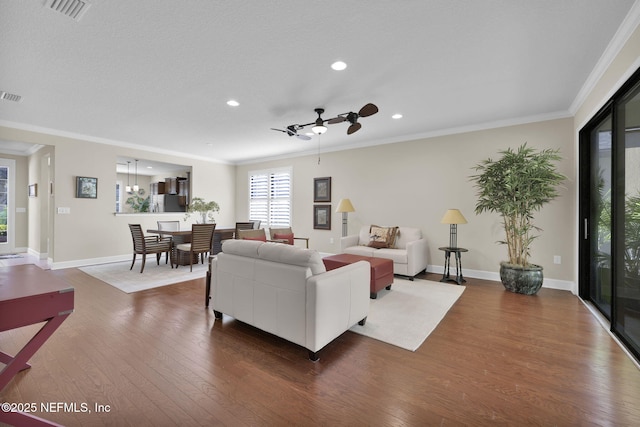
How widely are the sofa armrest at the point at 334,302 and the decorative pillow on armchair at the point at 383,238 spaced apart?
2478 mm

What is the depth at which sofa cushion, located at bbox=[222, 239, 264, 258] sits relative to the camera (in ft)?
8.65

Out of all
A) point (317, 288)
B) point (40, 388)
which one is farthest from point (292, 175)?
point (40, 388)

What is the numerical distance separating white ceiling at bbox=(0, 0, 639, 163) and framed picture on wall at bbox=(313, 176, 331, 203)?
2.26 meters

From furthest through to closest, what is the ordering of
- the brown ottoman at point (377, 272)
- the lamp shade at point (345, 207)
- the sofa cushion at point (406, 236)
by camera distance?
the lamp shade at point (345, 207) → the sofa cushion at point (406, 236) → the brown ottoman at point (377, 272)

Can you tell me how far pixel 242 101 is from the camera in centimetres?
400

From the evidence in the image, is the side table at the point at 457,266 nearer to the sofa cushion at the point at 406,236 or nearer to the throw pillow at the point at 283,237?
the sofa cushion at the point at 406,236

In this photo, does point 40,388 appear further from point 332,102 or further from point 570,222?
point 570,222

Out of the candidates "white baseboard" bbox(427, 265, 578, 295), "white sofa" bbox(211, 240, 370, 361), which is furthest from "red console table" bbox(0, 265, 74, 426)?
"white baseboard" bbox(427, 265, 578, 295)

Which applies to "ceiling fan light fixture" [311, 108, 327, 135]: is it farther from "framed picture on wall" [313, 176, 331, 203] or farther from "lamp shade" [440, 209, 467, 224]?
"framed picture on wall" [313, 176, 331, 203]

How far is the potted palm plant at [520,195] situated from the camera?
12.9 ft

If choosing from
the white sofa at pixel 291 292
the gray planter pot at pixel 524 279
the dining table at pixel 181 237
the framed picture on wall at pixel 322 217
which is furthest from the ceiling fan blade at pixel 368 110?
the dining table at pixel 181 237

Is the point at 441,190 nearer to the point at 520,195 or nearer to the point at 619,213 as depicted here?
the point at 520,195

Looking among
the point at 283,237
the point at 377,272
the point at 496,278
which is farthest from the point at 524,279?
the point at 283,237

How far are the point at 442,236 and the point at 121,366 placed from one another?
5.04m
